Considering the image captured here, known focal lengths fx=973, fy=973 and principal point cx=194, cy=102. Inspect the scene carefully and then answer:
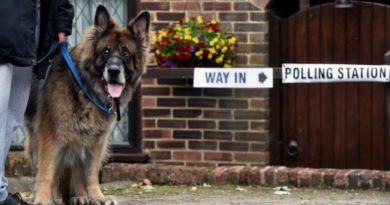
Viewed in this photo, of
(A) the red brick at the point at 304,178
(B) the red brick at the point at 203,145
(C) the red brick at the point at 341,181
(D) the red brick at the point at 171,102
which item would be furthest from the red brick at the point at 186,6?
(C) the red brick at the point at 341,181

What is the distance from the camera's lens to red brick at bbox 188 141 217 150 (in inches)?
376

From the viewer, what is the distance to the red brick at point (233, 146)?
31.0 ft

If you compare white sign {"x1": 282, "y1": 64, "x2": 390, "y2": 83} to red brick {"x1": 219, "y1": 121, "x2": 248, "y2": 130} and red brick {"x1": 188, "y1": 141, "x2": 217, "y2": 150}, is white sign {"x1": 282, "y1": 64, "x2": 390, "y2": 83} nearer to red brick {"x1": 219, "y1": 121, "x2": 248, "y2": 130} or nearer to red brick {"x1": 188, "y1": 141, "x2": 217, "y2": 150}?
red brick {"x1": 219, "y1": 121, "x2": 248, "y2": 130}

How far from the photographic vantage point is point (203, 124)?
9.53 meters

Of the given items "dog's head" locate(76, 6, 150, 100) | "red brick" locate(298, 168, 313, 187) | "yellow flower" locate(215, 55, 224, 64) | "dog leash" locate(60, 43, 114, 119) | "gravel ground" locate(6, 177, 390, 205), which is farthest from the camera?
"yellow flower" locate(215, 55, 224, 64)

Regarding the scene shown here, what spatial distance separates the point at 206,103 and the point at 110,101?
8.62 ft

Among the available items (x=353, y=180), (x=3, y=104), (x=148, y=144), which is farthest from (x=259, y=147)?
(x=3, y=104)

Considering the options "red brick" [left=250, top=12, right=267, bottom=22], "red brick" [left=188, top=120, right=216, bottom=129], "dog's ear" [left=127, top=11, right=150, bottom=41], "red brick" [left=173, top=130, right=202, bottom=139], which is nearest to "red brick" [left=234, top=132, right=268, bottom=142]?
"red brick" [left=188, top=120, right=216, bottom=129]

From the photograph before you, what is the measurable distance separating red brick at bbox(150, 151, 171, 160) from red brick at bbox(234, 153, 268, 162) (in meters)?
0.70

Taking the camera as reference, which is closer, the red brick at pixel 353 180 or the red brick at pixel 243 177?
the red brick at pixel 353 180

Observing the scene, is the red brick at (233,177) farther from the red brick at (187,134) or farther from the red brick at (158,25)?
the red brick at (158,25)

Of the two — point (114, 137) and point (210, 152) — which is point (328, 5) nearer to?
point (210, 152)

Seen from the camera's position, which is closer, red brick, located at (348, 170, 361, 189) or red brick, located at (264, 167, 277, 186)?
Answer: red brick, located at (348, 170, 361, 189)

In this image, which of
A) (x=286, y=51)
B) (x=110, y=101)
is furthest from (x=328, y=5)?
(x=110, y=101)
